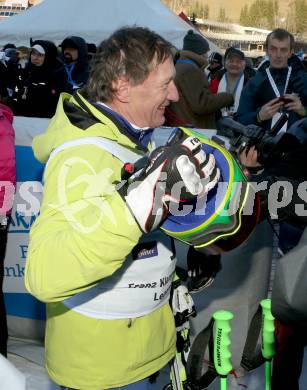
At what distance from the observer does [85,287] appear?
1.41 meters

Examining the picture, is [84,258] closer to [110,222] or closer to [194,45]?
[110,222]

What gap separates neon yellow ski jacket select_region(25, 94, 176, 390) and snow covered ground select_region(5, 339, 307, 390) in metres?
1.22

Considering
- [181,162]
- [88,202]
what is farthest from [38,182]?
[181,162]

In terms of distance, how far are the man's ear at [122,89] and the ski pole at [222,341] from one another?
81 centimetres

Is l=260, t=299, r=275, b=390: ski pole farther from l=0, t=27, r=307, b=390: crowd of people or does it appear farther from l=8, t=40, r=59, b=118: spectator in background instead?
l=8, t=40, r=59, b=118: spectator in background

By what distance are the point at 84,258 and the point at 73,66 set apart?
529cm

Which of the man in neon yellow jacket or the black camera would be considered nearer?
the man in neon yellow jacket

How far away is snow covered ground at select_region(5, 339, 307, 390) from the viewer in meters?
3.04

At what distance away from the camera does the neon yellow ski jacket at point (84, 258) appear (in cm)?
134

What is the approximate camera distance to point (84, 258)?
1.33 m

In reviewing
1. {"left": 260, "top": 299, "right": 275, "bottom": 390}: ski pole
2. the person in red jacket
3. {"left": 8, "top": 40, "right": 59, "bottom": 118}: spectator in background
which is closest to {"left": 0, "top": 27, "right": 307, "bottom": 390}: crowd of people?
{"left": 260, "top": 299, "right": 275, "bottom": 390}: ski pole

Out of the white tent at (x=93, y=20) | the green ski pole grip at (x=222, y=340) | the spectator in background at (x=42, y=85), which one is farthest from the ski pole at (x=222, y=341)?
the white tent at (x=93, y=20)

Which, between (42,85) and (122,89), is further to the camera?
(42,85)

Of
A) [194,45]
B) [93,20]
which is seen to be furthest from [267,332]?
[93,20]
